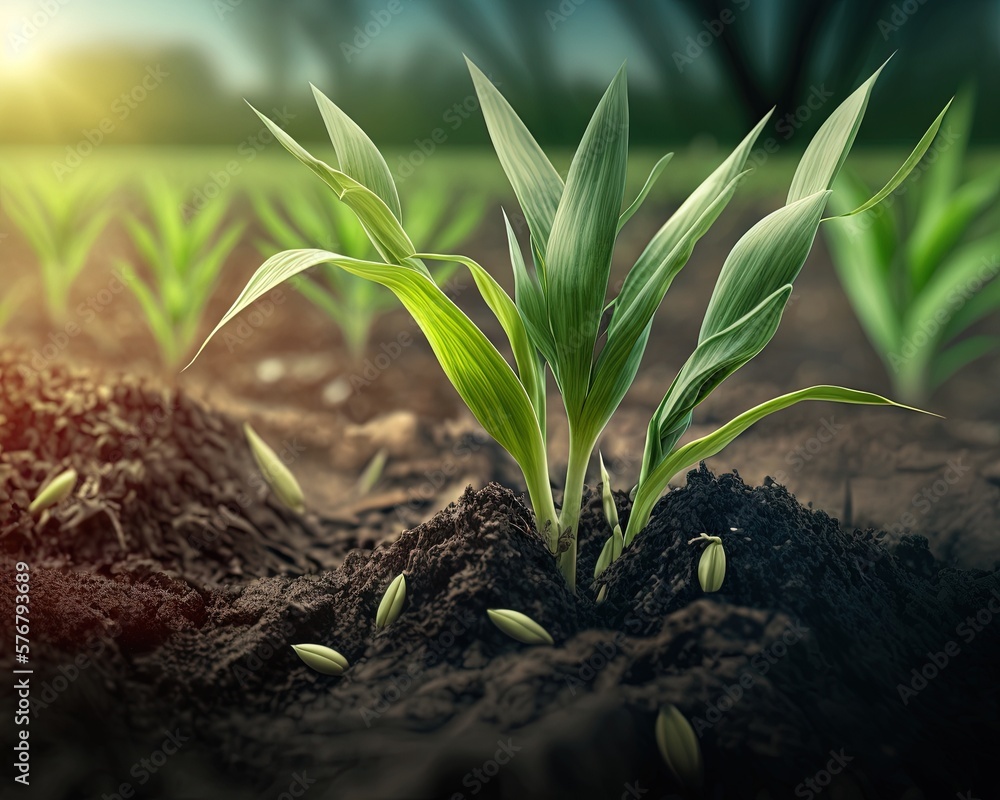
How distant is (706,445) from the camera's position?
0.86 meters

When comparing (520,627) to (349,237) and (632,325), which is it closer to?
(632,325)

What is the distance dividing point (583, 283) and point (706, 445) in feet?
0.76

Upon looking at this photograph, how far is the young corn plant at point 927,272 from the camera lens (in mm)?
1357

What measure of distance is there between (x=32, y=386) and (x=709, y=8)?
4.76ft

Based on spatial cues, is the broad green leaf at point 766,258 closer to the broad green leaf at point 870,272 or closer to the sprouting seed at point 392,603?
the sprouting seed at point 392,603

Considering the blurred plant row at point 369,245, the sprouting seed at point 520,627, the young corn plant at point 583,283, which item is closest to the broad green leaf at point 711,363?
the young corn plant at point 583,283

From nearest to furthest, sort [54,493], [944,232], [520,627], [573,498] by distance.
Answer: [520,627] → [573,498] → [54,493] → [944,232]

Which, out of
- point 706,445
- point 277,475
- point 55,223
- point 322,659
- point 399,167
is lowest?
point 322,659

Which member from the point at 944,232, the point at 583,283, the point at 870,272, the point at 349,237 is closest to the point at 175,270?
the point at 349,237

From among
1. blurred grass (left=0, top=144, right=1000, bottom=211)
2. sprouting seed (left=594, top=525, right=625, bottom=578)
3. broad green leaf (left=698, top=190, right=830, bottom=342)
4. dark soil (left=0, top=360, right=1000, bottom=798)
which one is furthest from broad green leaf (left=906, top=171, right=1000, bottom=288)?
sprouting seed (left=594, top=525, right=625, bottom=578)

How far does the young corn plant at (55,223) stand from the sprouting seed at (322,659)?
129 cm

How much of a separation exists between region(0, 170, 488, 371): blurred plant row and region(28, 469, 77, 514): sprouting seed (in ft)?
1.61

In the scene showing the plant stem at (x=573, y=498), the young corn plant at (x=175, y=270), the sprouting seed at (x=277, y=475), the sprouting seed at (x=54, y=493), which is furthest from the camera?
the young corn plant at (x=175, y=270)

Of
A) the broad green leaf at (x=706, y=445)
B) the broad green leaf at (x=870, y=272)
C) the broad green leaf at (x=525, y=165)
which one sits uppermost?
the broad green leaf at (x=870, y=272)
